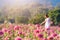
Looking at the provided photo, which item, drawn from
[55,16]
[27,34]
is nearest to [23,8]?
[55,16]

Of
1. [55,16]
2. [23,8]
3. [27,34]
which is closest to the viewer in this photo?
[27,34]

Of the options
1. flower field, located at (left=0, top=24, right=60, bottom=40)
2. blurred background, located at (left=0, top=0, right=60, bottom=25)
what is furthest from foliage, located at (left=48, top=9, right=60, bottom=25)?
flower field, located at (left=0, top=24, right=60, bottom=40)

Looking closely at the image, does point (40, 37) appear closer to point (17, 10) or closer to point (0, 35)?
point (0, 35)

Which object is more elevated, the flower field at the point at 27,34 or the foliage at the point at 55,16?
the flower field at the point at 27,34

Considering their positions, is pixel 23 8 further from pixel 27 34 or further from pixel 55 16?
pixel 27 34

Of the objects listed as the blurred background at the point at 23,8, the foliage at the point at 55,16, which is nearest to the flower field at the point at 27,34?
the foliage at the point at 55,16

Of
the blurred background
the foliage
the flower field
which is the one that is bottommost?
the blurred background

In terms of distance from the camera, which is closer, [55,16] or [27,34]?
[27,34]

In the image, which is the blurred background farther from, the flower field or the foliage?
the flower field

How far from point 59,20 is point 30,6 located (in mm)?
26527

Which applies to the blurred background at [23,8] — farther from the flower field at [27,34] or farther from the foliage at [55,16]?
the flower field at [27,34]

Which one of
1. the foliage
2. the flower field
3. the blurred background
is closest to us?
the flower field

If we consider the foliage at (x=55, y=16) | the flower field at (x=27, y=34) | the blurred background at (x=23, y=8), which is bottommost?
the blurred background at (x=23, y=8)

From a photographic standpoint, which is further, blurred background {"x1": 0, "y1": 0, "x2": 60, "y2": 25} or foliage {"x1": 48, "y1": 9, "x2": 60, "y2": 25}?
blurred background {"x1": 0, "y1": 0, "x2": 60, "y2": 25}
